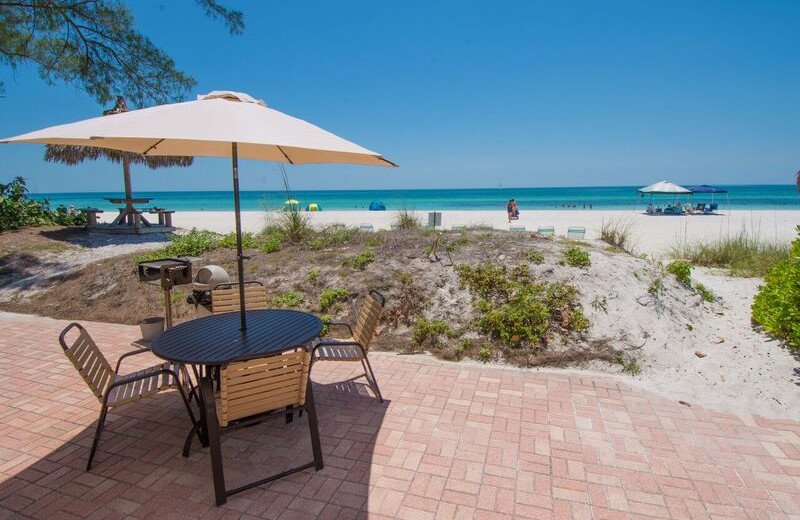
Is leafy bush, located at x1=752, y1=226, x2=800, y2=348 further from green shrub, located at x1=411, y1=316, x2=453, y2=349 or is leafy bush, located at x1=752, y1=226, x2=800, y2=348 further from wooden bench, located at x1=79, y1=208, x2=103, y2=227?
wooden bench, located at x1=79, y1=208, x2=103, y2=227

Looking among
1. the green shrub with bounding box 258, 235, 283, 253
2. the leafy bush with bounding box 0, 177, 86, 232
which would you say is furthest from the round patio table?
the leafy bush with bounding box 0, 177, 86, 232

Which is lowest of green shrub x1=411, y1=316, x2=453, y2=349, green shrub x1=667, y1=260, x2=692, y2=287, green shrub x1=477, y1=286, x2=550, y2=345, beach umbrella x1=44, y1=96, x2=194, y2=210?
green shrub x1=411, y1=316, x2=453, y2=349

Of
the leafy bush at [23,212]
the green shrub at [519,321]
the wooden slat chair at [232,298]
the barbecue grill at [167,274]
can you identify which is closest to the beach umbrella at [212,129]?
the wooden slat chair at [232,298]

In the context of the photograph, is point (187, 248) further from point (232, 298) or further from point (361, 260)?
point (232, 298)

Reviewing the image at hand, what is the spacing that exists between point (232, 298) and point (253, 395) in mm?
2036

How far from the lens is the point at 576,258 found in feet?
20.1

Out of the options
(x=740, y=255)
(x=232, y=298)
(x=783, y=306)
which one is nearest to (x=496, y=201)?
(x=740, y=255)

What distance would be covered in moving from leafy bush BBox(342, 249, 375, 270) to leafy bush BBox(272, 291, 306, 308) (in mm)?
990

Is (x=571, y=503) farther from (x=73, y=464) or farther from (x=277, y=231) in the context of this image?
(x=277, y=231)

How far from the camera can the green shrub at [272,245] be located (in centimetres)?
830

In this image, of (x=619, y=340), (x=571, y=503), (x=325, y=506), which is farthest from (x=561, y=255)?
(x=325, y=506)

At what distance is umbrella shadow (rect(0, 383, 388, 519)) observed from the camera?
256 cm

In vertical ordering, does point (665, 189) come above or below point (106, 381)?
above

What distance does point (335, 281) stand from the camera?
664 cm
